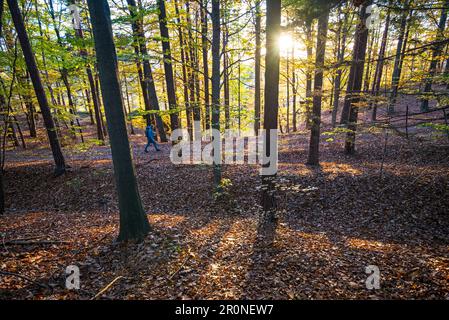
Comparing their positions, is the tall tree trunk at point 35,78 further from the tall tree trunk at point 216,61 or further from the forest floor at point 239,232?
the tall tree trunk at point 216,61

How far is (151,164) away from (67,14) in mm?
14708

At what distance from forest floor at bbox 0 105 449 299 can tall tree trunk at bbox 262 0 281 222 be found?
0.49 m

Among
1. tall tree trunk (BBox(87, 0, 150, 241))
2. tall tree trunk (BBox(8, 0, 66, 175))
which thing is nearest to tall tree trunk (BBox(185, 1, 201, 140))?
tall tree trunk (BBox(87, 0, 150, 241))

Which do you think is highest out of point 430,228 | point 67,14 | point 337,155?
point 67,14

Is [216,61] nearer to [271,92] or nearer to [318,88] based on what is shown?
[271,92]

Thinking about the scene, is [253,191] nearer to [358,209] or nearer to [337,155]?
[358,209]

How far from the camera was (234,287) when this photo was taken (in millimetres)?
4664

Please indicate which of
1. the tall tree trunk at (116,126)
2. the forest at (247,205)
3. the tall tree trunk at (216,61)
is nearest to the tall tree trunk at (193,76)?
the forest at (247,205)

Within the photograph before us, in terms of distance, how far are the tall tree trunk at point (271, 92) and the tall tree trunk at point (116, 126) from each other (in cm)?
383

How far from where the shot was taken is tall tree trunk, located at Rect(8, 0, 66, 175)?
10.1m

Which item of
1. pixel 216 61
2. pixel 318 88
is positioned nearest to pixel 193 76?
pixel 216 61

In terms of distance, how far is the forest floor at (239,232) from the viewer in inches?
183

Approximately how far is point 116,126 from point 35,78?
9421 millimetres
